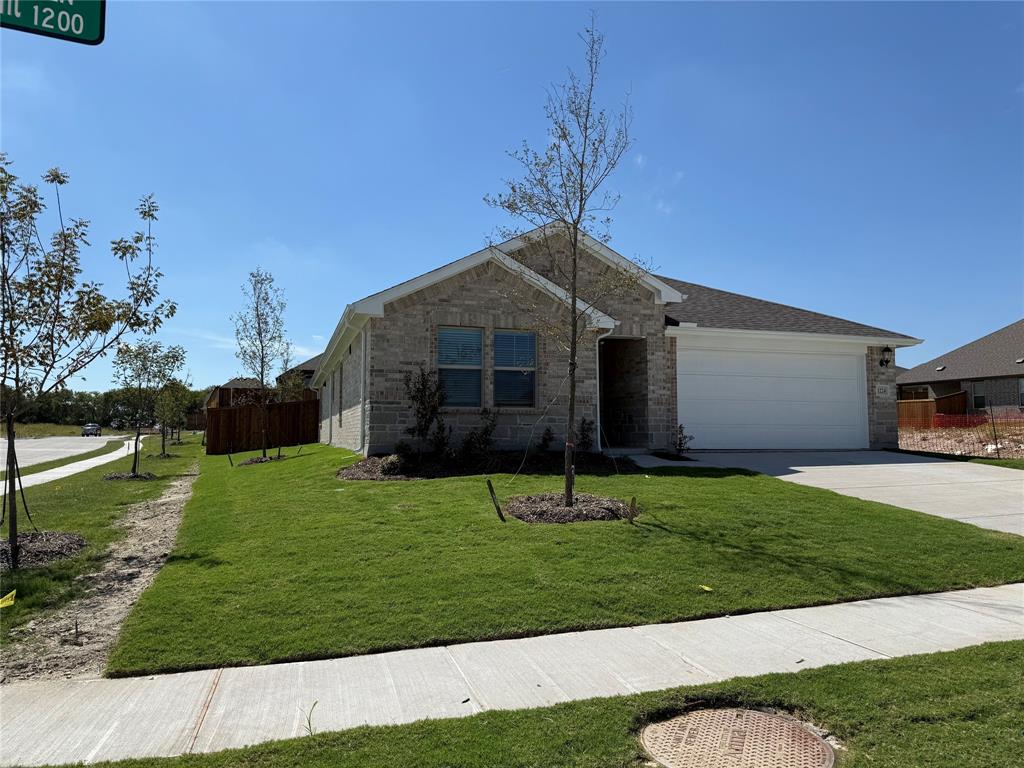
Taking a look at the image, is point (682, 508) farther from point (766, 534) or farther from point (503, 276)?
point (503, 276)

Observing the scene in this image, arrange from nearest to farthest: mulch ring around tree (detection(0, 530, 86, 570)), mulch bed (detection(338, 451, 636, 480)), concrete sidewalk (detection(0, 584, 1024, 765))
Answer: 1. concrete sidewalk (detection(0, 584, 1024, 765))
2. mulch ring around tree (detection(0, 530, 86, 570))
3. mulch bed (detection(338, 451, 636, 480))

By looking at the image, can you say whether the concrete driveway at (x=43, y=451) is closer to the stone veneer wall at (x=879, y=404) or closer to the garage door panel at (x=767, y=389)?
the garage door panel at (x=767, y=389)

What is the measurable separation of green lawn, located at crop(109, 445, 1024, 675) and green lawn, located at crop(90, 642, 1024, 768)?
1394 mm

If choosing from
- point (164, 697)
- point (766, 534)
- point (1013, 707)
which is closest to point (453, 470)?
point (766, 534)

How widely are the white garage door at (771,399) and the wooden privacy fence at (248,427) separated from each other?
1637cm

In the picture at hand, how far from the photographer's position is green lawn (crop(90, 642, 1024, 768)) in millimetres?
3250

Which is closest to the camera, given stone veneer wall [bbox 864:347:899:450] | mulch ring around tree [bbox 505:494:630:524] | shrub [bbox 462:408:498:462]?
mulch ring around tree [bbox 505:494:630:524]

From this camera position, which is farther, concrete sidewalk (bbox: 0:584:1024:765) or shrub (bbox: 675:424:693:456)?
shrub (bbox: 675:424:693:456)

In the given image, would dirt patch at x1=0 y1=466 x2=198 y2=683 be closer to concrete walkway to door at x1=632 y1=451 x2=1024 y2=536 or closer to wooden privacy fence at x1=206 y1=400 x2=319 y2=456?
concrete walkway to door at x1=632 y1=451 x2=1024 y2=536

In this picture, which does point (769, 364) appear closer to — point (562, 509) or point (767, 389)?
point (767, 389)

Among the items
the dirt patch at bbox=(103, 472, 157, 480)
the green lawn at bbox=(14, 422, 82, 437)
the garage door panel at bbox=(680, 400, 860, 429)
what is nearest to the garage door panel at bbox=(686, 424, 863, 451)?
the garage door panel at bbox=(680, 400, 860, 429)

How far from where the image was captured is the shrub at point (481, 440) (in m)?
13.3

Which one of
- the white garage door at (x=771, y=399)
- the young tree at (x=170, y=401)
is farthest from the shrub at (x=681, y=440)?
the young tree at (x=170, y=401)

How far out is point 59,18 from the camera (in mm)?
3115
